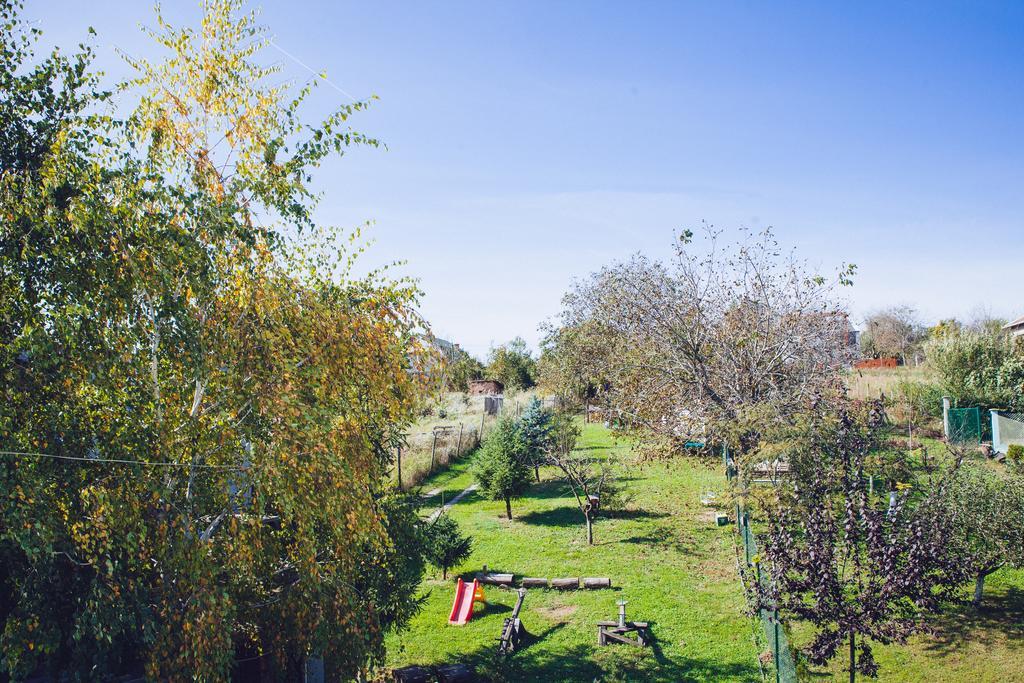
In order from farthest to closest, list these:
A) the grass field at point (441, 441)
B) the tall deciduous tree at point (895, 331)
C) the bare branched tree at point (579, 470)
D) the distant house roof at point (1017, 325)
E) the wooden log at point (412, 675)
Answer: the tall deciduous tree at point (895, 331) → the distant house roof at point (1017, 325) → the grass field at point (441, 441) → the bare branched tree at point (579, 470) → the wooden log at point (412, 675)

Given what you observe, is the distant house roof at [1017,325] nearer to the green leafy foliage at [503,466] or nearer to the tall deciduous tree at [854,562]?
the green leafy foliage at [503,466]

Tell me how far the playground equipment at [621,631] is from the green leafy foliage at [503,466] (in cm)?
891

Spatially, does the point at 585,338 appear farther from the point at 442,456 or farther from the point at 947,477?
the point at 947,477

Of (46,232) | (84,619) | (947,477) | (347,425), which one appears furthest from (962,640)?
(46,232)

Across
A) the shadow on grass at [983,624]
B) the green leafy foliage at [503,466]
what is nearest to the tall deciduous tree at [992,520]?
the shadow on grass at [983,624]

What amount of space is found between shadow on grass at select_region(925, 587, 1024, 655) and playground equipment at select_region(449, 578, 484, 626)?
7.70 metres

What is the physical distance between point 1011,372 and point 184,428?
102ft

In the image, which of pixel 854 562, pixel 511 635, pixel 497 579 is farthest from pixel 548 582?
pixel 854 562

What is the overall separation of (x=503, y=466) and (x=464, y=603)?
7922 millimetres

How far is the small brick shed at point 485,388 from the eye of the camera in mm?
50062

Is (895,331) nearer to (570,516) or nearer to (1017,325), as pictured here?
(1017,325)

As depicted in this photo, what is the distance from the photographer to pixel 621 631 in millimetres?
12406

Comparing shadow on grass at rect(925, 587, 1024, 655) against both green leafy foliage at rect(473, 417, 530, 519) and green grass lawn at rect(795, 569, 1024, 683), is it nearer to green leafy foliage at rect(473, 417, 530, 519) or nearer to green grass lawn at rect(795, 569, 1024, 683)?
green grass lawn at rect(795, 569, 1024, 683)

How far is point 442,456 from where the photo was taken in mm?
28047
